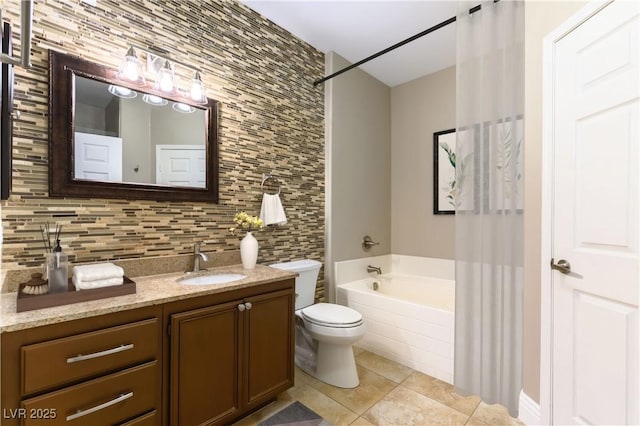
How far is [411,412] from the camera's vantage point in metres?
1.76

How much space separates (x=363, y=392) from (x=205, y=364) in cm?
109

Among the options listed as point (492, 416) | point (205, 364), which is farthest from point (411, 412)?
point (205, 364)

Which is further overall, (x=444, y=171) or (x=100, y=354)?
(x=444, y=171)

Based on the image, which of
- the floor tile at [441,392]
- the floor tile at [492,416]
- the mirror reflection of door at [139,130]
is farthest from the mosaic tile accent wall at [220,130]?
the floor tile at [492,416]

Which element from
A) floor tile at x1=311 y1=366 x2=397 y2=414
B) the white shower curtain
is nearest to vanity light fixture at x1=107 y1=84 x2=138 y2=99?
the white shower curtain

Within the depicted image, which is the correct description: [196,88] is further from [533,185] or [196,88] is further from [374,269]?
[374,269]

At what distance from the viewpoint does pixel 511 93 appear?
1.65 m

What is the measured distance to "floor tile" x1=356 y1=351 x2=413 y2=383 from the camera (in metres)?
2.18

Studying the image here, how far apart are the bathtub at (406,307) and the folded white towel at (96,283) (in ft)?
5.99

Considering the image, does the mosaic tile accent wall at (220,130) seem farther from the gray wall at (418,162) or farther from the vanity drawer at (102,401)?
the gray wall at (418,162)

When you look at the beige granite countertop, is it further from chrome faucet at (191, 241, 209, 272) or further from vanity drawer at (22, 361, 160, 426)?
vanity drawer at (22, 361, 160, 426)

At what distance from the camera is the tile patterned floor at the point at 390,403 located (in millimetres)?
1692

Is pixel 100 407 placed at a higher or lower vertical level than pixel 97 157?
lower

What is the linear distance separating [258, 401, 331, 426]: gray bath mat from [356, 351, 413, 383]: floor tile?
676 millimetres
